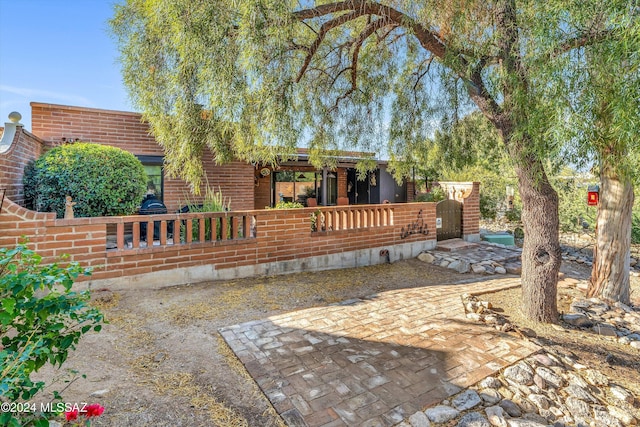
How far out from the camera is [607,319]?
4.99 meters

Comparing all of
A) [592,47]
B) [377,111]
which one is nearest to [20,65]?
[377,111]

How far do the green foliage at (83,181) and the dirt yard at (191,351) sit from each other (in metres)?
1.63

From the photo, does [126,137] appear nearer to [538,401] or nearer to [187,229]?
[187,229]

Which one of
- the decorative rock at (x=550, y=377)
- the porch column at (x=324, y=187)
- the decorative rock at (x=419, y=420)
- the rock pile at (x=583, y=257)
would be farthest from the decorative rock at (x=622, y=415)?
the porch column at (x=324, y=187)

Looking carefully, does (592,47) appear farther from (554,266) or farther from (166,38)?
(166,38)

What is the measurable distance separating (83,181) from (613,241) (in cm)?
907

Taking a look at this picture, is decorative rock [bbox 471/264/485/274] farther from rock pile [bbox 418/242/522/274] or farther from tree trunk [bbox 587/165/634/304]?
tree trunk [bbox 587/165/634/304]

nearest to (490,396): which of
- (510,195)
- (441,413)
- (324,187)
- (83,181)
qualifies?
(441,413)

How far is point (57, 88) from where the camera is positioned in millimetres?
8039

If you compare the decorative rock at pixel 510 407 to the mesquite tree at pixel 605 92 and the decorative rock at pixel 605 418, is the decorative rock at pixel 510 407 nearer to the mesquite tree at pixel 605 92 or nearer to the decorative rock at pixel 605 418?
the decorative rock at pixel 605 418

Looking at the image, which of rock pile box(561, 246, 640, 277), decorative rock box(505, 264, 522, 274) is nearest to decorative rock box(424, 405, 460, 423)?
decorative rock box(505, 264, 522, 274)

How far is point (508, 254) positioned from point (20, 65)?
476 inches

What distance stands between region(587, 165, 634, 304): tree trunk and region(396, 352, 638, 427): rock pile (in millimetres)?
3312

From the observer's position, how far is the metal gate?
9.73 metres
